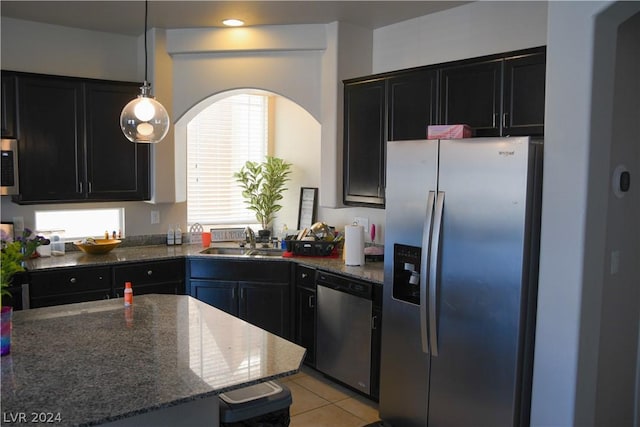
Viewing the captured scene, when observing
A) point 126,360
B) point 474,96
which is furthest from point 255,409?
point 474,96

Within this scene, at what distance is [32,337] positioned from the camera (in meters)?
2.32

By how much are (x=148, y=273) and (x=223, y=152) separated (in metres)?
1.69

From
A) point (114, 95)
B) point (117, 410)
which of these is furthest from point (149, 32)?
point (117, 410)

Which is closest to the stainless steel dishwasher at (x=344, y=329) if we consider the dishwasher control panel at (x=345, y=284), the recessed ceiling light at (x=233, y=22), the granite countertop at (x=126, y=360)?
the dishwasher control panel at (x=345, y=284)

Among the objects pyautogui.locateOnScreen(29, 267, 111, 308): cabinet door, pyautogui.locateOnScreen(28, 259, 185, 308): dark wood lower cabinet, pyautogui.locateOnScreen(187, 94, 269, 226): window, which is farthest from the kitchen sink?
pyautogui.locateOnScreen(29, 267, 111, 308): cabinet door

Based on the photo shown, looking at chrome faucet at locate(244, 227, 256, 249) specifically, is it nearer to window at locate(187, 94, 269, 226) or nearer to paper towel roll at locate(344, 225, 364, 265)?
window at locate(187, 94, 269, 226)

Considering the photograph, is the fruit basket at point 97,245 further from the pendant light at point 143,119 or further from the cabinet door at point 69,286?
the pendant light at point 143,119

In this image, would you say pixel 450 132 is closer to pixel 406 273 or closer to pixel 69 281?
pixel 406 273

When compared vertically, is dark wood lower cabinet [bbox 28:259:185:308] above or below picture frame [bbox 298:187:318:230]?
below

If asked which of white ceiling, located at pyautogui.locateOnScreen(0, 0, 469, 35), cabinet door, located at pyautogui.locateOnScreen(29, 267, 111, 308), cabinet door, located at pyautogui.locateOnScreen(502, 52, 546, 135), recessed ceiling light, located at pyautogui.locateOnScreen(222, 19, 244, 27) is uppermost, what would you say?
recessed ceiling light, located at pyautogui.locateOnScreen(222, 19, 244, 27)

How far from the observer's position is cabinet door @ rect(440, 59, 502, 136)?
333 centimetres

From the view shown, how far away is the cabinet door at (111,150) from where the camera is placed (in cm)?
441

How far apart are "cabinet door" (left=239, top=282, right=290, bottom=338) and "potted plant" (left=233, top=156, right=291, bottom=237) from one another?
971 mm

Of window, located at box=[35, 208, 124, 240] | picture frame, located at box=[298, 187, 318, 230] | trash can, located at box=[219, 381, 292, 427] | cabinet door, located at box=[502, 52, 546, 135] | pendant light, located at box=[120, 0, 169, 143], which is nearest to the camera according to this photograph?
trash can, located at box=[219, 381, 292, 427]
